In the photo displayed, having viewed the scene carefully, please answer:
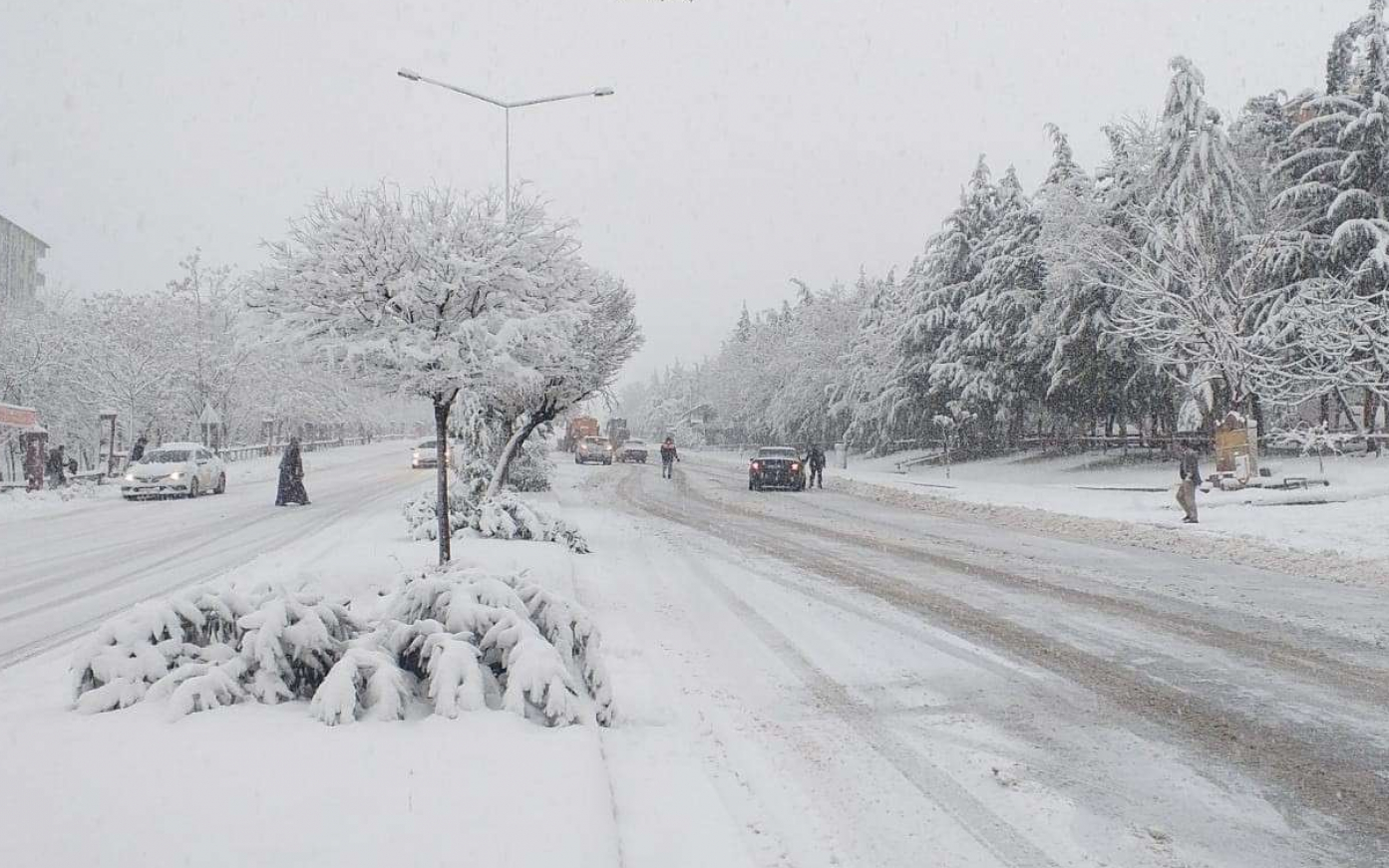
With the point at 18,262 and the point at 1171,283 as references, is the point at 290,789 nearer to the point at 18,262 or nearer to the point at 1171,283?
the point at 1171,283

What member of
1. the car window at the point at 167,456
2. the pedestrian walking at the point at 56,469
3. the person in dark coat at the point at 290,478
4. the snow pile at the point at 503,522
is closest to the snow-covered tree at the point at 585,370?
the snow pile at the point at 503,522

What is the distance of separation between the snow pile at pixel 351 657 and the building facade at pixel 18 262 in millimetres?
100154

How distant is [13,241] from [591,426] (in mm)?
67491

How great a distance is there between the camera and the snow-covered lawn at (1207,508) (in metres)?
13.9

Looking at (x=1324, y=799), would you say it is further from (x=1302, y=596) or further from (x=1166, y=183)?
(x=1166, y=183)

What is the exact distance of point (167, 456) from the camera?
27922 mm

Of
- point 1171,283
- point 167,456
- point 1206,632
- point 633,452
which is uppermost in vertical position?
point 1171,283

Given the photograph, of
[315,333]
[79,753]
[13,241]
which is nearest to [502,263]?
[315,333]

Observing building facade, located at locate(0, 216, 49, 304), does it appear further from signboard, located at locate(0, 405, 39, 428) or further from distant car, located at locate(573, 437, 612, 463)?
signboard, located at locate(0, 405, 39, 428)

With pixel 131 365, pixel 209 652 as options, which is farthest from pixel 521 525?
pixel 131 365

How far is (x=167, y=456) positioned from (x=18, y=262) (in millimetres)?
85019

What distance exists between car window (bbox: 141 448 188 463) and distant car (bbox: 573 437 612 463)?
95.8 feet

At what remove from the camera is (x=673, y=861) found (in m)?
3.69

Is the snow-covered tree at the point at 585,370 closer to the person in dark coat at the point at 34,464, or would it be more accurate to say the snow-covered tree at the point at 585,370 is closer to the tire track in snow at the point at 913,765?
the tire track in snow at the point at 913,765
